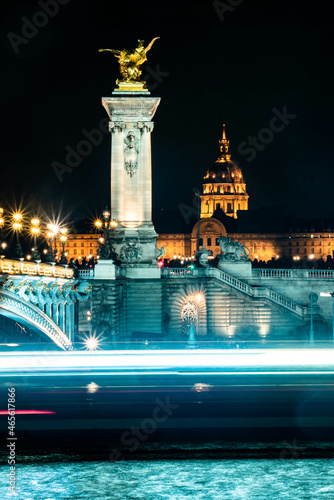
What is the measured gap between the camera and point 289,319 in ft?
250

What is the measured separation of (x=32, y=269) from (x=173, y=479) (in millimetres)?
27352

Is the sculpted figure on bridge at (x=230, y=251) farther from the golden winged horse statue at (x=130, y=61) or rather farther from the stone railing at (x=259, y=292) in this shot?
the golden winged horse statue at (x=130, y=61)

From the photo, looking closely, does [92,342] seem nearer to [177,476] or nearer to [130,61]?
[130,61]

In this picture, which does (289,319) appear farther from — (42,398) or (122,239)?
(42,398)

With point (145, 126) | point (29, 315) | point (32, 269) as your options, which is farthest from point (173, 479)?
point (145, 126)

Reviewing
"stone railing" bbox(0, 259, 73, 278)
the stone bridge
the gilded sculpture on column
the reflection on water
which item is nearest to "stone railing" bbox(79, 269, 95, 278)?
"stone railing" bbox(0, 259, 73, 278)

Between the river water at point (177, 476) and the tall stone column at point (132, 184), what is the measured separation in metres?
50.1

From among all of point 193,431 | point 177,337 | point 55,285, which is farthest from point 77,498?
point 177,337

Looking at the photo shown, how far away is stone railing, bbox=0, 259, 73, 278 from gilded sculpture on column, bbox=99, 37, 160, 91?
1942 cm

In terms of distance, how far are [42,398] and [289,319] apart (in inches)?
1740

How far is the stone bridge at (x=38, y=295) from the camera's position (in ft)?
142

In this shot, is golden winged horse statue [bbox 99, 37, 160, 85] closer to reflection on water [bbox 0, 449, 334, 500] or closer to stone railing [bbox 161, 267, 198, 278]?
stone railing [bbox 161, 267, 198, 278]

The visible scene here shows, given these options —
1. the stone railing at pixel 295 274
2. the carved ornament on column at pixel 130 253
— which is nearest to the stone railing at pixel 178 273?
the carved ornament on column at pixel 130 253

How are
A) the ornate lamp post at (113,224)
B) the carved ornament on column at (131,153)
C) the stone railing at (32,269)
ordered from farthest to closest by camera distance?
the carved ornament on column at (131,153) → the ornate lamp post at (113,224) → the stone railing at (32,269)
